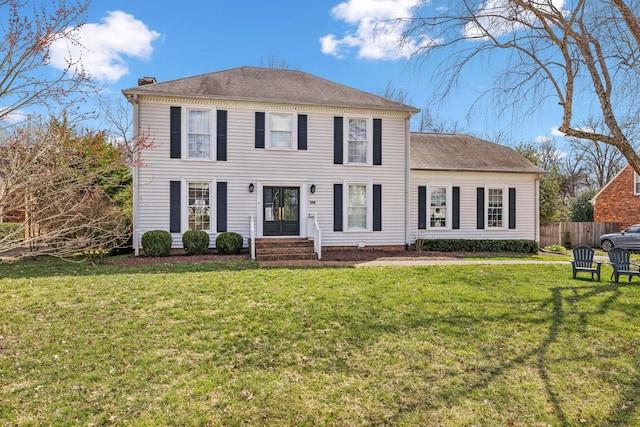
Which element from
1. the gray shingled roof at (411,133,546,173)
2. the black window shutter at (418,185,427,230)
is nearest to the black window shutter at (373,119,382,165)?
the gray shingled roof at (411,133,546,173)

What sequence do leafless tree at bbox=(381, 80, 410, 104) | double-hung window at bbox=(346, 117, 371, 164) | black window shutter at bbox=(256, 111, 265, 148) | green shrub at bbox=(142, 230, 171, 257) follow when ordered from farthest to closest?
leafless tree at bbox=(381, 80, 410, 104), double-hung window at bbox=(346, 117, 371, 164), black window shutter at bbox=(256, 111, 265, 148), green shrub at bbox=(142, 230, 171, 257)

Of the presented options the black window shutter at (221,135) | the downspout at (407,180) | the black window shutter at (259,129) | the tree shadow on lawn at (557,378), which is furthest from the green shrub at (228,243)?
the tree shadow on lawn at (557,378)

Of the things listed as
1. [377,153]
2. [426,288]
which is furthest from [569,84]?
[377,153]

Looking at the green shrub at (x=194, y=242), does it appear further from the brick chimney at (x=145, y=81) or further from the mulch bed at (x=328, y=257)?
the brick chimney at (x=145, y=81)

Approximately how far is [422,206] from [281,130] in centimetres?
650

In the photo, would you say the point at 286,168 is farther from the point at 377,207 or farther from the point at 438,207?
the point at 438,207

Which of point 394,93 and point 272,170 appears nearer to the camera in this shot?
point 272,170

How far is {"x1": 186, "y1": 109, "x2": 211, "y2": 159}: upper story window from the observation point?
13.5 meters

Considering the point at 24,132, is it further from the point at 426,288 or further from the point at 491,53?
the point at 491,53

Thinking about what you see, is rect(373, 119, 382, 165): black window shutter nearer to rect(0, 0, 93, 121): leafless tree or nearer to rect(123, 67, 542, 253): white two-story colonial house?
rect(123, 67, 542, 253): white two-story colonial house

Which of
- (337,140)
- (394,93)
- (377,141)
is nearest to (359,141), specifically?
(377,141)

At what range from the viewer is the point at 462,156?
17156 millimetres

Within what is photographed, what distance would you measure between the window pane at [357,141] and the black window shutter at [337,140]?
391 millimetres

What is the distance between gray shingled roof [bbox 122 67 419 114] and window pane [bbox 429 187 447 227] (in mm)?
3541
